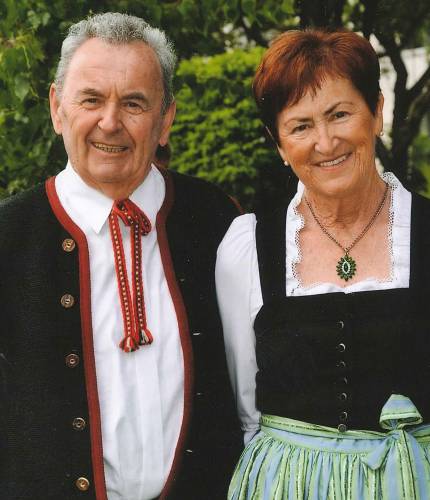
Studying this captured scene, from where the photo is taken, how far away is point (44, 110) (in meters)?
3.31

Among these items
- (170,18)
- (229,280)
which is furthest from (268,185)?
(229,280)

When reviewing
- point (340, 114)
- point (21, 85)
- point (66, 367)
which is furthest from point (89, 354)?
point (21, 85)

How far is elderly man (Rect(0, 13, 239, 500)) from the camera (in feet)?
7.59

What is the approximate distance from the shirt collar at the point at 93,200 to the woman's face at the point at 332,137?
448 mm

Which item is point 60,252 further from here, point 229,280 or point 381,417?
point 381,417

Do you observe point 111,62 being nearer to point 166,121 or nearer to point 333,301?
point 166,121

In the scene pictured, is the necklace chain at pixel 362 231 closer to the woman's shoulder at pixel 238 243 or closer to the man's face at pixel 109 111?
the woman's shoulder at pixel 238 243

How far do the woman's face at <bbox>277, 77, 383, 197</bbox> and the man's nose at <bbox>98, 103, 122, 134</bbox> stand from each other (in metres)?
0.45

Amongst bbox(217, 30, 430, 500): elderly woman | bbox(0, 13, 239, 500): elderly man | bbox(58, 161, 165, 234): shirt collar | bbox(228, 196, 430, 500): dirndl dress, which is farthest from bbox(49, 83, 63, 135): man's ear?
bbox(228, 196, 430, 500): dirndl dress

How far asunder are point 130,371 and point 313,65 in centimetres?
97

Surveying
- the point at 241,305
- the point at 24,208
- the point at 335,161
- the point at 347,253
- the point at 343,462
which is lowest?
the point at 343,462

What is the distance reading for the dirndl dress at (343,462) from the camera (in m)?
2.22

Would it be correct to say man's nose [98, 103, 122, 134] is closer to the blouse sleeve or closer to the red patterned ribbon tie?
the red patterned ribbon tie

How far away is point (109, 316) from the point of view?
2375mm
